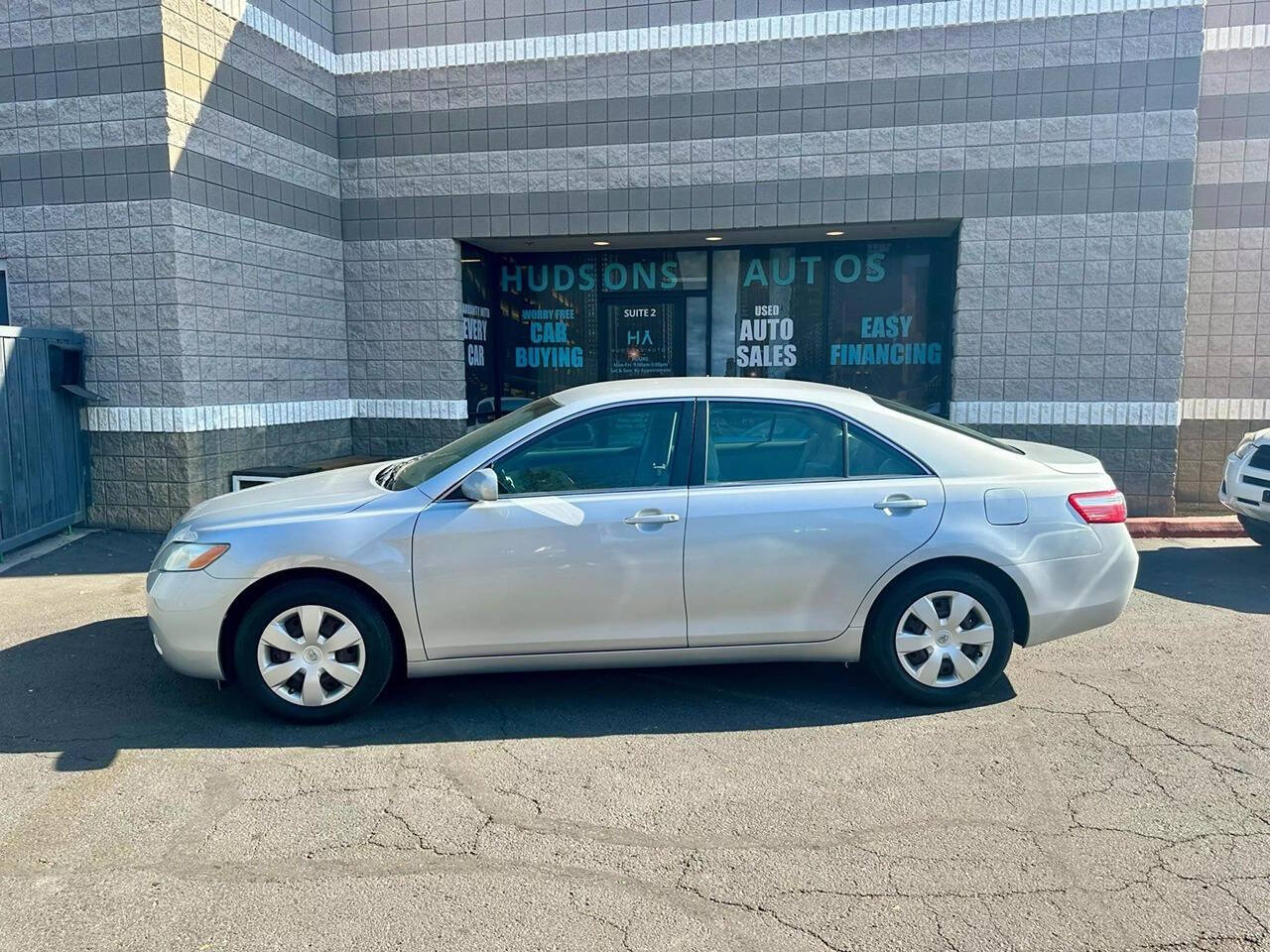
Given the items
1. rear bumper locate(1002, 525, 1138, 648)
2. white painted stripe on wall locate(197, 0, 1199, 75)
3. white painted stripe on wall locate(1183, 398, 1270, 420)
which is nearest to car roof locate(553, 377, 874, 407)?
rear bumper locate(1002, 525, 1138, 648)

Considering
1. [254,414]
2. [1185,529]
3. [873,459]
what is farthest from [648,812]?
[1185,529]

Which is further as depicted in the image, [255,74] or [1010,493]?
[255,74]

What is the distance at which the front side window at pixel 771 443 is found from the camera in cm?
466

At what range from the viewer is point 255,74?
9.30 m

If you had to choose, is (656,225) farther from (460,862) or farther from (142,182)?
→ (460,862)

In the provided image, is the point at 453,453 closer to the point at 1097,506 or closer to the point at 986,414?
the point at 1097,506

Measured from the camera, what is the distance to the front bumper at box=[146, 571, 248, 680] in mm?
4340

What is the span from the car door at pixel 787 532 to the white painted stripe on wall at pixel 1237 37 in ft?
26.5

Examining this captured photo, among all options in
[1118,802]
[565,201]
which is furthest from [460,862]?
[565,201]

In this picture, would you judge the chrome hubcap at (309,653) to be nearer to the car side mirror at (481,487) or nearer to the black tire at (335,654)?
the black tire at (335,654)

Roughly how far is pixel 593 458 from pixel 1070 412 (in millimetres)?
6853

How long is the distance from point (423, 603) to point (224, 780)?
1096 mm

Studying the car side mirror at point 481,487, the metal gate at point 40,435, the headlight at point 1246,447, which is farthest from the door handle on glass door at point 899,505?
the metal gate at point 40,435

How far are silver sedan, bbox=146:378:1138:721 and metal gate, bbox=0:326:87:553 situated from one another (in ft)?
13.4
